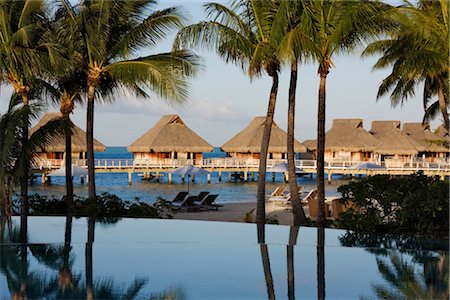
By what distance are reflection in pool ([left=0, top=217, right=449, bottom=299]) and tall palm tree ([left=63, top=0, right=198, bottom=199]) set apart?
3357mm

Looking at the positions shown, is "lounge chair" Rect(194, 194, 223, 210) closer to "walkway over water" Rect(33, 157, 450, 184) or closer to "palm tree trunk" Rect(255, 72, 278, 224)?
"palm tree trunk" Rect(255, 72, 278, 224)

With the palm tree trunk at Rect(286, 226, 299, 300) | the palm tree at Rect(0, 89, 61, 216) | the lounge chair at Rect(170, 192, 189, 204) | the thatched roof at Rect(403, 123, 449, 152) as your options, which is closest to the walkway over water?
the thatched roof at Rect(403, 123, 449, 152)

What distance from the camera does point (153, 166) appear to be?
44.8 meters

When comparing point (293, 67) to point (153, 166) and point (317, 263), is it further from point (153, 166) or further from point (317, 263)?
point (153, 166)

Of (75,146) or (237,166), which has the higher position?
(75,146)

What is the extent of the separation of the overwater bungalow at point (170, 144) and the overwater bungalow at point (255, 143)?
2.38 m

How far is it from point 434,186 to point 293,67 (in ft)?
16.5

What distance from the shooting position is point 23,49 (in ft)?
43.2

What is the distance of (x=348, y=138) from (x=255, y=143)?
8.23 m

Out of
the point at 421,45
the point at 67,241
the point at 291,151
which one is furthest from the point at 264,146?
the point at 67,241

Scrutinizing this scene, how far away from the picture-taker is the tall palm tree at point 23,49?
1299 cm

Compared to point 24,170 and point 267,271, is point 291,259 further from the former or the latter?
point 24,170

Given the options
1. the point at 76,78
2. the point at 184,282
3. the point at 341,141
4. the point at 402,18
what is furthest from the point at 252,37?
the point at 341,141

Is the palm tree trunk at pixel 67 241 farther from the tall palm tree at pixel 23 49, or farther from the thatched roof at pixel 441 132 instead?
the thatched roof at pixel 441 132
